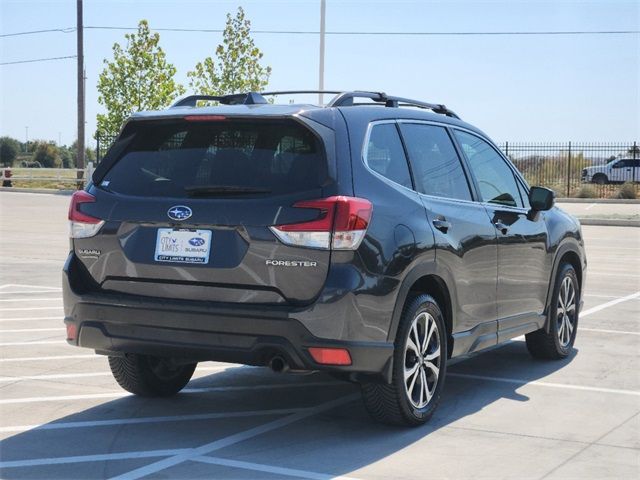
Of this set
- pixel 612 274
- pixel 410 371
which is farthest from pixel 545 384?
pixel 612 274

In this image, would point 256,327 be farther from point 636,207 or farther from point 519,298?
point 636,207

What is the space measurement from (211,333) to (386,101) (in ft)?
6.52

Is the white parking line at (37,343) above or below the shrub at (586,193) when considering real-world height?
below

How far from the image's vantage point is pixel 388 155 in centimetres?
635

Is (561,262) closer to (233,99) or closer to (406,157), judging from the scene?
(406,157)

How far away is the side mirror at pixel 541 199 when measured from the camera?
8.04 meters

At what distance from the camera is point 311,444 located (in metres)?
5.89

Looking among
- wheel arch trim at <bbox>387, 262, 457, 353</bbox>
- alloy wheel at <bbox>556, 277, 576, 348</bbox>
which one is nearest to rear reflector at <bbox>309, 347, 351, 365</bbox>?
wheel arch trim at <bbox>387, 262, 457, 353</bbox>

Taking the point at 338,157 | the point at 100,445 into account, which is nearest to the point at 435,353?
the point at 338,157

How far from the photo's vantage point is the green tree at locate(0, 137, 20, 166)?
93125 mm

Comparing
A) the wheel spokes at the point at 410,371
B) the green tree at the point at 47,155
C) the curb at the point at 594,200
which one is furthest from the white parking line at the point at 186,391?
the green tree at the point at 47,155

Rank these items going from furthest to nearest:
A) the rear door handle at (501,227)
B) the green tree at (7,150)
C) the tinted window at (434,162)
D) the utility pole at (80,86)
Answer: the green tree at (7,150) → the utility pole at (80,86) → the rear door handle at (501,227) → the tinted window at (434,162)

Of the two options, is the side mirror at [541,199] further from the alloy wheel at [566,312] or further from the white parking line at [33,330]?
the white parking line at [33,330]

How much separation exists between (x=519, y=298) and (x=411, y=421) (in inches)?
76.0
